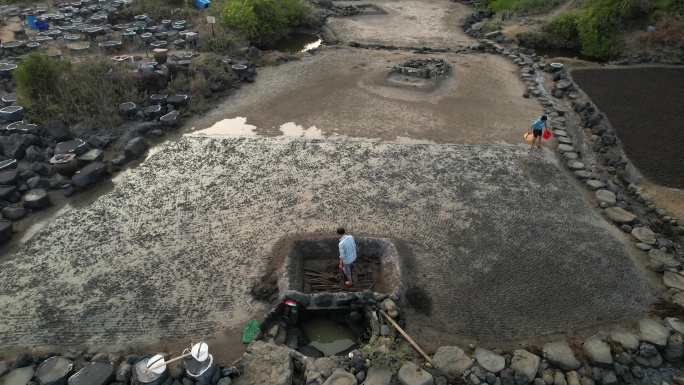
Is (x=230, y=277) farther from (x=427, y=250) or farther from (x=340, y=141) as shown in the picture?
(x=340, y=141)

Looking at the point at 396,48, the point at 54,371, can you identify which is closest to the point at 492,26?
the point at 396,48

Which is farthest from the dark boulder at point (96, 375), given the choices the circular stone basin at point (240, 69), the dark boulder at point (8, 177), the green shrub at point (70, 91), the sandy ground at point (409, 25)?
the sandy ground at point (409, 25)

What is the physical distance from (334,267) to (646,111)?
1259 cm

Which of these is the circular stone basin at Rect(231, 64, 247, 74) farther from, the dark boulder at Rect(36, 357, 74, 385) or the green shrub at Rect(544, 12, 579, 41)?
the green shrub at Rect(544, 12, 579, 41)

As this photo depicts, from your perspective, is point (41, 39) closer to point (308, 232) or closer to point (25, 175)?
point (25, 175)

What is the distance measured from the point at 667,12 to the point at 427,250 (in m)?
18.9

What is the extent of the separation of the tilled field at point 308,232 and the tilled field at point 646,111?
2.91 m

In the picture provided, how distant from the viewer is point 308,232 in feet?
30.9

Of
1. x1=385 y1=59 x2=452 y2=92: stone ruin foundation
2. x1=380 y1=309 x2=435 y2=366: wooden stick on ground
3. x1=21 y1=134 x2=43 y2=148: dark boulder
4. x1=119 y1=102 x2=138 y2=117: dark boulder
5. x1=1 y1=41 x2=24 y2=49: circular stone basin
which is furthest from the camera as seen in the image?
x1=1 y1=41 x2=24 y2=49: circular stone basin

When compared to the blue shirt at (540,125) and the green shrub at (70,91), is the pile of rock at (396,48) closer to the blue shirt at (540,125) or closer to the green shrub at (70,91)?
the blue shirt at (540,125)

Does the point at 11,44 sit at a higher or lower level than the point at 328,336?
higher

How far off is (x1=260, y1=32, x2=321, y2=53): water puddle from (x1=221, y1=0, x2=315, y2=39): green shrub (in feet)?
2.12

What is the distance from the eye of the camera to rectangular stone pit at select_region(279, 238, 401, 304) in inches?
328

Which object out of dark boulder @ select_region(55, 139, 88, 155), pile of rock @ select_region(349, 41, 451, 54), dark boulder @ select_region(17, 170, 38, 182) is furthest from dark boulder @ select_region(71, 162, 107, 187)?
pile of rock @ select_region(349, 41, 451, 54)
